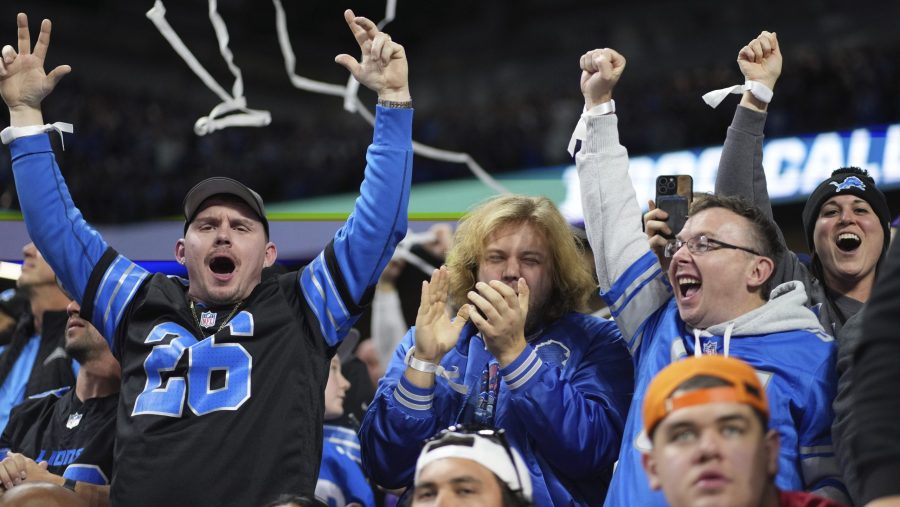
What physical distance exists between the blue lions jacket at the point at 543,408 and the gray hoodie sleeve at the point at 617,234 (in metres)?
0.15

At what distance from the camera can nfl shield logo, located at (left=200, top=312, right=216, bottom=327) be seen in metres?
2.92

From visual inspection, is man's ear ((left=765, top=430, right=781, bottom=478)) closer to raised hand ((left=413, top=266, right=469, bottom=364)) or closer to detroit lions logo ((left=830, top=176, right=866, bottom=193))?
raised hand ((left=413, top=266, right=469, bottom=364))

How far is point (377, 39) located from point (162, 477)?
129 centimetres

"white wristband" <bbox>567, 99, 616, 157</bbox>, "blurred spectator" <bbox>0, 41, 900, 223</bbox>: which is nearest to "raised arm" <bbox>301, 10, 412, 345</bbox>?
"white wristband" <bbox>567, 99, 616, 157</bbox>

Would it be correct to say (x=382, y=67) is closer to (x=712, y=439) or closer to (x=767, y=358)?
(x=767, y=358)

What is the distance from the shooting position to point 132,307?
2.98m

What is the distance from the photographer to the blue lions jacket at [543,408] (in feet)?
8.73

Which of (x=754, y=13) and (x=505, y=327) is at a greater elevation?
(x=754, y=13)

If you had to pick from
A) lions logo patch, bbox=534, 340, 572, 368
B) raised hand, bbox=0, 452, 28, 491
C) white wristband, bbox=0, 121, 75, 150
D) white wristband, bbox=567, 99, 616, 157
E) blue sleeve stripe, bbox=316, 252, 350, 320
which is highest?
white wristband, bbox=567, 99, 616, 157

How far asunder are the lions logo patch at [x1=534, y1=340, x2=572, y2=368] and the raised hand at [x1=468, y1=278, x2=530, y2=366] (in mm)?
294

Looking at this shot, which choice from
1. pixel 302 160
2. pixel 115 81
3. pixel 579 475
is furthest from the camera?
pixel 115 81

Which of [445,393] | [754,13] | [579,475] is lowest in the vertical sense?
[579,475]

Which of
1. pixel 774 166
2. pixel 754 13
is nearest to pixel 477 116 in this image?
pixel 754 13

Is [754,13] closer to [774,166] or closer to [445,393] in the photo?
[774,166]
